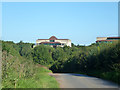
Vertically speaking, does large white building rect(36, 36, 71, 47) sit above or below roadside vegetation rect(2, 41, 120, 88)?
above

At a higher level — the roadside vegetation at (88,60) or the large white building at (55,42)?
the large white building at (55,42)

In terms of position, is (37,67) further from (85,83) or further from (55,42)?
(55,42)

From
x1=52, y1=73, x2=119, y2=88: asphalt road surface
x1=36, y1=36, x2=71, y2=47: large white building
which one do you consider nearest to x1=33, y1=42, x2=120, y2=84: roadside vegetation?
x1=52, y1=73, x2=119, y2=88: asphalt road surface

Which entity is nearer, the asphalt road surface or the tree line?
the asphalt road surface

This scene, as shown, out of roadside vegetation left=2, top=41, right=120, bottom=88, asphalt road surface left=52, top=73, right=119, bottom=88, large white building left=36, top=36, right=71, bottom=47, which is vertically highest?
large white building left=36, top=36, right=71, bottom=47

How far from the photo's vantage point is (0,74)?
1255 centimetres

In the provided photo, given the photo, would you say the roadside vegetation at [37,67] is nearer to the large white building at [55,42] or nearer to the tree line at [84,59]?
the tree line at [84,59]

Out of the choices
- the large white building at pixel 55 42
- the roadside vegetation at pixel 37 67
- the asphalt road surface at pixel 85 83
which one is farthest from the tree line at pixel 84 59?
the large white building at pixel 55 42

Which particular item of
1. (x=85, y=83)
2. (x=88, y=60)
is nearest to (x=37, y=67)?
(x=85, y=83)

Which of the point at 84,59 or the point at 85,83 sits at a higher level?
the point at 84,59

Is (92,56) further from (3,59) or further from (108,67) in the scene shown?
(3,59)

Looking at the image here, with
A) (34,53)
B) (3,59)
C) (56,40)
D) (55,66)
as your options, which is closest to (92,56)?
(3,59)

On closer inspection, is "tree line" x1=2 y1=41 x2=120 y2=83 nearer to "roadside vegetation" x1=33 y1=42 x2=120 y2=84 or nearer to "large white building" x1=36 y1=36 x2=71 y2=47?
"roadside vegetation" x1=33 y1=42 x2=120 y2=84

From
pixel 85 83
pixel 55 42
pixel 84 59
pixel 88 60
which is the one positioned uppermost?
pixel 55 42
